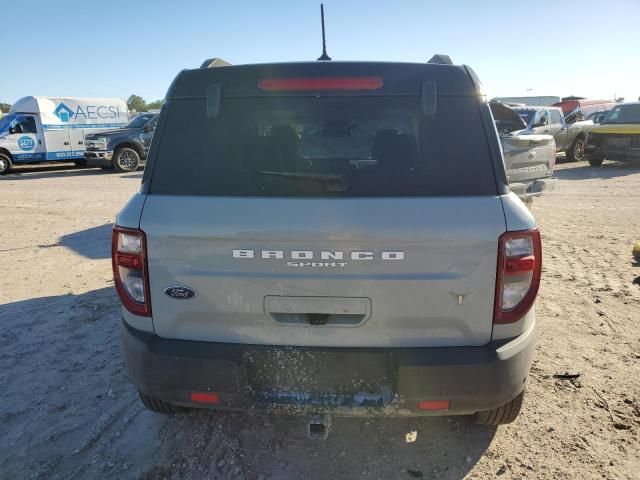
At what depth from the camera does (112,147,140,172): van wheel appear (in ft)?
57.6

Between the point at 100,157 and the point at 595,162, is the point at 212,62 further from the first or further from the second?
the point at 595,162

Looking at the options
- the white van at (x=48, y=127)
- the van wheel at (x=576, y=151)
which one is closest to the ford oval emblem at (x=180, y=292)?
the van wheel at (x=576, y=151)

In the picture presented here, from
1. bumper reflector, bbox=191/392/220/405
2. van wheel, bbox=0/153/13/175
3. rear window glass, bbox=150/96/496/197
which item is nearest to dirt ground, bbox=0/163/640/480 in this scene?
bumper reflector, bbox=191/392/220/405

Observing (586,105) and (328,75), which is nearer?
(328,75)

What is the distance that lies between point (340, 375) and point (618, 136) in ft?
54.1

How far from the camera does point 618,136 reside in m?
15.2

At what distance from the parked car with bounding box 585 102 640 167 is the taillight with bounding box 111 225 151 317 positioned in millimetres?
16880

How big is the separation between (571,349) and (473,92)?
2607 mm

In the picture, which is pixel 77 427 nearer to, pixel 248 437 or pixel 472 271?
pixel 248 437

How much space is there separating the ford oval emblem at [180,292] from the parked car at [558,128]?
12855mm

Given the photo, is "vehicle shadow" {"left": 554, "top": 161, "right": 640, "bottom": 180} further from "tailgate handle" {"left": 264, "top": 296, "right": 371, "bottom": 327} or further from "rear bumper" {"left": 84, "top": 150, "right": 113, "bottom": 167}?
"rear bumper" {"left": 84, "top": 150, "right": 113, "bottom": 167}

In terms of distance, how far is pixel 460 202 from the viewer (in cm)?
212

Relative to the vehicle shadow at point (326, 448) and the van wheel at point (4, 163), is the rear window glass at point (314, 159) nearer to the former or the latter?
the vehicle shadow at point (326, 448)

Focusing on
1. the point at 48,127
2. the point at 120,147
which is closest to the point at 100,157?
the point at 120,147
